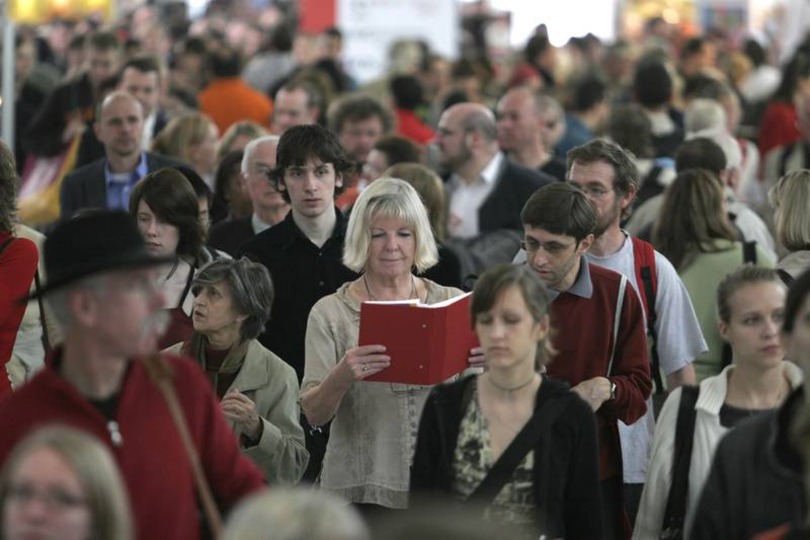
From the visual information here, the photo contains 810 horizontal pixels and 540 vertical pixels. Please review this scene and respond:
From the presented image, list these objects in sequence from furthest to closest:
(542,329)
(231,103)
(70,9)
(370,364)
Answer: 1. (70,9)
2. (231,103)
3. (370,364)
4. (542,329)

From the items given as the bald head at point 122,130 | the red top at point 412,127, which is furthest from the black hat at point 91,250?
the red top at point 412,127

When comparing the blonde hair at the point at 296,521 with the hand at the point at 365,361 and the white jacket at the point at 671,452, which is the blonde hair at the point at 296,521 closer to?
the white jacket at the point at 671,452

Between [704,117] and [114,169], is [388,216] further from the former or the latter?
[704,117]

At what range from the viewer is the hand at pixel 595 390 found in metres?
5.85

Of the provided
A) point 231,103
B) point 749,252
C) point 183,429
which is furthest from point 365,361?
point 231,103

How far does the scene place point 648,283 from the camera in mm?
6758

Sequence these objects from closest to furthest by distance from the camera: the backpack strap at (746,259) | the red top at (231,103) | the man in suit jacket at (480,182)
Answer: the backpack strap at (746,259) → the man in suit jacket at (480,182) → the red top at (231,103)

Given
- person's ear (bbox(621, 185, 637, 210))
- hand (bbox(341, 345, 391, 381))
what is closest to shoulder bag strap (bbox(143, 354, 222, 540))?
hand (bbox(341, 345, 391, 381))

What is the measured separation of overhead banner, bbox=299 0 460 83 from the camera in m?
17.4

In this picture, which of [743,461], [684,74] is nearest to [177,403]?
[743,461]

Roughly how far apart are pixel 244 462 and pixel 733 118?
9622 millimetres

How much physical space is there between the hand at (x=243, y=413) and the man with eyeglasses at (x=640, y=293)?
4.87 ft

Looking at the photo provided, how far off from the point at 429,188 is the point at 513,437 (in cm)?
372

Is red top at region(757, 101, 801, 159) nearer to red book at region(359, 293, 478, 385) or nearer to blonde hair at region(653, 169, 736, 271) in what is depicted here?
blonde hair at region(653, 169, 736, 271)
